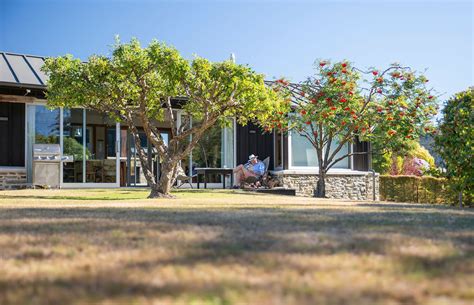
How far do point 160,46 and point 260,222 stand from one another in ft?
18.2

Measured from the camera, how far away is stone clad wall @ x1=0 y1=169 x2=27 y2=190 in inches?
496

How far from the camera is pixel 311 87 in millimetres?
13328

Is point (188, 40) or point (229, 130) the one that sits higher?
point (188, 40)

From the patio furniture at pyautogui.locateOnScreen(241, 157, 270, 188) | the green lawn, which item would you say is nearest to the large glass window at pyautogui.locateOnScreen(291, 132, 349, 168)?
the patio furniture at pyautogui.locateOnScreen(241, 157, 270, 188)

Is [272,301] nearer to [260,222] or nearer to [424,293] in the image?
[424,293]

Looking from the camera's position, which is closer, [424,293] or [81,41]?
[424,293]

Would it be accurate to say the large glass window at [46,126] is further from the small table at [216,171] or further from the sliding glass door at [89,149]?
the small table at [216,171]

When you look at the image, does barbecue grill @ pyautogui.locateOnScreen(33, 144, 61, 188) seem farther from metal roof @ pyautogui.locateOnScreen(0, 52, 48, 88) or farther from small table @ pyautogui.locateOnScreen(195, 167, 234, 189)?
small table @ pyautogui.locateOnScreen(195, 167, 234, 189)

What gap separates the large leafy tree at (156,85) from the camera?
880 centimetres

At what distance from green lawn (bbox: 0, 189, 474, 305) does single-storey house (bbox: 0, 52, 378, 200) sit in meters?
9.92

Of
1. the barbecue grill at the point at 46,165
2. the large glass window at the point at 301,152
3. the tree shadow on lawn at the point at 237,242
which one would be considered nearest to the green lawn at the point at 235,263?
the tree shadow on lawn at the point at 237,242

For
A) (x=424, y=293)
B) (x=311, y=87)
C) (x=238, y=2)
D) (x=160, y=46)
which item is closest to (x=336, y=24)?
(x=311, y=87)

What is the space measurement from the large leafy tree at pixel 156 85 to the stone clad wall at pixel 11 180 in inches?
154

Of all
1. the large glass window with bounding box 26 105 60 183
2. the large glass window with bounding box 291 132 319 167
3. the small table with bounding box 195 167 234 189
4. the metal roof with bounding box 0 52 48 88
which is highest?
the metal roof with bounding box 0 52 48 88
